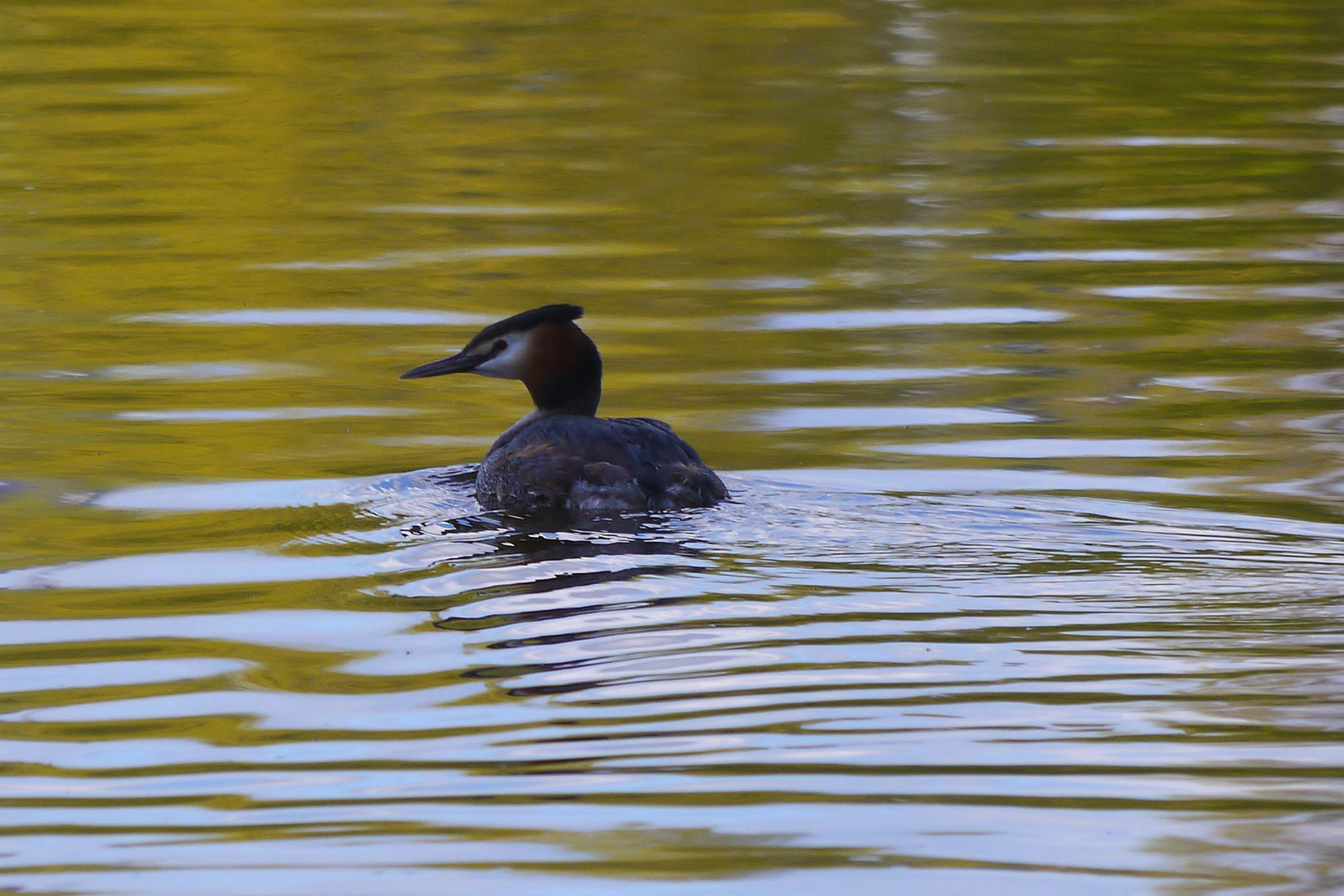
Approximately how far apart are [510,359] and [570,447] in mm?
875

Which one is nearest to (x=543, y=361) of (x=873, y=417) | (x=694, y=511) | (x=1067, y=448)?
(x=694, y=511)

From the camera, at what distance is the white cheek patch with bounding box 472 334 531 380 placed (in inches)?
336

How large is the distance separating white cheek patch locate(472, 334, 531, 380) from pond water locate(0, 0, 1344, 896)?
0.50m

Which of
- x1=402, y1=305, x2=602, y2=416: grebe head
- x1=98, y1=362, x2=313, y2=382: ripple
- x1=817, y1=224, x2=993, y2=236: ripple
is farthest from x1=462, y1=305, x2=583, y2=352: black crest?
x1=817, y1=224, x2=993, y2=236: ripple

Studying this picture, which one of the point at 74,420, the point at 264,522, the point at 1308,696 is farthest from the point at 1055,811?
the point at 74,420

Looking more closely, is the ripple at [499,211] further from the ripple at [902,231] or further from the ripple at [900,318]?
the ripple at [900,318]

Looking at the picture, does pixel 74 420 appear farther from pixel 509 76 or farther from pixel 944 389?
pixel 509 76

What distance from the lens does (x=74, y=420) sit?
9461mm

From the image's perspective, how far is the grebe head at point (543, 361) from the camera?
8461 millimetres

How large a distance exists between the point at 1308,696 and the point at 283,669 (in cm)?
290

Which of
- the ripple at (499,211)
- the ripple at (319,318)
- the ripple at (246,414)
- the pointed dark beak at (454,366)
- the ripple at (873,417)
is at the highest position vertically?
the ripple at (499,211)

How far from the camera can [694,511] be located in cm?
754

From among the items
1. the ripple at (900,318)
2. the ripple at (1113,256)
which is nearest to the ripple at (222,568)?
the ripple at (900,318)

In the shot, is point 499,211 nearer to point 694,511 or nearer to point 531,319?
point 531,319
